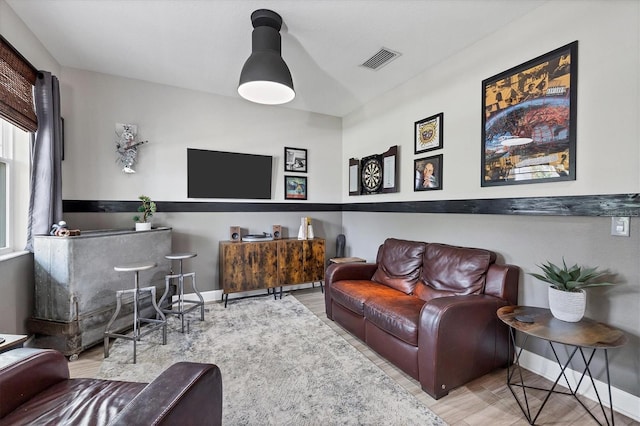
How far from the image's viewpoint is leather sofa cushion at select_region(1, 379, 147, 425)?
3.48 feet

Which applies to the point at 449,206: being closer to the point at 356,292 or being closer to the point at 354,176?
the point at 356,292

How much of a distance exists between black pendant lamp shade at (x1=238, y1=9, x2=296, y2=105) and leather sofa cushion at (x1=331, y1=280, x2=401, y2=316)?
77.3 inches

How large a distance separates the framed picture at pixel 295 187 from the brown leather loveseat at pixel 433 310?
1.65m

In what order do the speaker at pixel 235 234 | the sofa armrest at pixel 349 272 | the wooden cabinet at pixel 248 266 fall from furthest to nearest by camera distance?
1. the speaker at pixel 235 234
2. the wooden cabinet at pixel 248 266
3. the sofa armrest at pixel 349 272

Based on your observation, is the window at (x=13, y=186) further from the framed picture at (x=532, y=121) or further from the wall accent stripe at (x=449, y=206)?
the framed picture at (x=532, y=121)

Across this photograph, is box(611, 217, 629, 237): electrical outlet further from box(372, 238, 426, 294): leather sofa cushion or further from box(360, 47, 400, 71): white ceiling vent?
box(360, 47, 400, 71): white ceiling vent

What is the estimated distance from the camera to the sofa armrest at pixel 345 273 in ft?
10.2

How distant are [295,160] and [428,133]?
2.04 meters

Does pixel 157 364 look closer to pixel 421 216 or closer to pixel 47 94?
pixel 47 94

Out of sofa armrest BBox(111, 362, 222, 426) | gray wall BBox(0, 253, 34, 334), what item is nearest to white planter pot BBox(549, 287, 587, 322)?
sofa armrest BBox(111, 362, 222, 426)

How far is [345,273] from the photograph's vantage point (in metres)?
3.14

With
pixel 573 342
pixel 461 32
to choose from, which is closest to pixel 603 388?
pixel 573 342

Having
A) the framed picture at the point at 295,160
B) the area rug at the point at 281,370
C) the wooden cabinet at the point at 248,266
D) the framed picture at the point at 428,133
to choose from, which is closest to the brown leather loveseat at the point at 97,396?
the area rug at the point at 281,370

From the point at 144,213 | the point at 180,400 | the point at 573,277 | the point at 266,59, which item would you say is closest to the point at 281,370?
the point at 180,400
